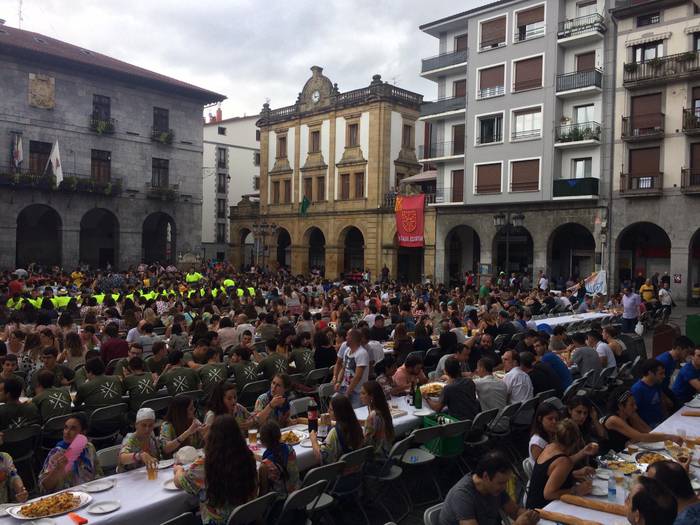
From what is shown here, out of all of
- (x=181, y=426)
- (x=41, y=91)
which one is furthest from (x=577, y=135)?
(x=41, y=91)

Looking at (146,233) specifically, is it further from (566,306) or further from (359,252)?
(566,306)

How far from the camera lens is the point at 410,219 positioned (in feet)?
118

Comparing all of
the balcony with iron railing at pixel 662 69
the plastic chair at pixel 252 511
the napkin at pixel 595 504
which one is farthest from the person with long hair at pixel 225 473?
the balcony with iron railing at pixel 662 69

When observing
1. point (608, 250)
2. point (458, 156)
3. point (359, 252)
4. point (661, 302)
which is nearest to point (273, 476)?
point (661, 302)

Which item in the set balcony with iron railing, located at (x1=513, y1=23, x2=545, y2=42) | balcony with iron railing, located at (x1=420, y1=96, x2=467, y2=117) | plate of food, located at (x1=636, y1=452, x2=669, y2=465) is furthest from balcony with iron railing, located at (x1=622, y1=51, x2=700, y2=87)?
plate of food, located at (x1=636, y1=452, x2=669, y2=465)

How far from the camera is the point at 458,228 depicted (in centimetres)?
3634

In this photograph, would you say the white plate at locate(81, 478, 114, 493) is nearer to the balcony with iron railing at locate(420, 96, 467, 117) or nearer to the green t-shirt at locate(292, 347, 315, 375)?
the green t-shirt at locate(292, 347, 315, 375)

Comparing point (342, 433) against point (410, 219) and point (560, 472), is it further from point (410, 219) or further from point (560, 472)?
point (410, 219)

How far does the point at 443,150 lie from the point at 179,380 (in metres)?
29.1

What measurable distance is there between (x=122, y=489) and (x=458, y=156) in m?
30.9

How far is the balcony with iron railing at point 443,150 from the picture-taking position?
3469 cm

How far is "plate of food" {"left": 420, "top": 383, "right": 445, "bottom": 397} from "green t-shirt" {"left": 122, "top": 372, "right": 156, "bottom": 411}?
3.84 meters

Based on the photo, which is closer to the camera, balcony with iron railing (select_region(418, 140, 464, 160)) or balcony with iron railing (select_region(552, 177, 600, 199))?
balcony with iron railing (select_region(552, 177, 600, 199))

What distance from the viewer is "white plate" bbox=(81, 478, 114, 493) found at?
5.16m
